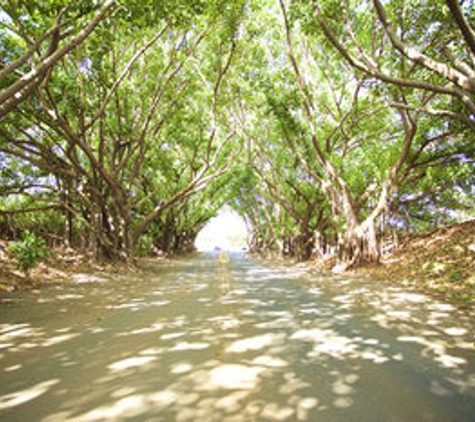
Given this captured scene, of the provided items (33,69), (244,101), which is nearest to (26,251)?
(33,69)

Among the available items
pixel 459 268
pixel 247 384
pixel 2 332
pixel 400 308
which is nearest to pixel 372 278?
pixel 459 268

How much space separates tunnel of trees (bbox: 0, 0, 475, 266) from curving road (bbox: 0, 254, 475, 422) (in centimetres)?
401

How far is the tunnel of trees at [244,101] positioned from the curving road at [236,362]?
401cm

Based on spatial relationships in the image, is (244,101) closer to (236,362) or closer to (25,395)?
(236,362)

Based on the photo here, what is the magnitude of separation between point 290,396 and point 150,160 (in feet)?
58.6

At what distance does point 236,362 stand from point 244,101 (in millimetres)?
16941

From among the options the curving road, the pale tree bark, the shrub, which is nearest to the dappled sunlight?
the curving road

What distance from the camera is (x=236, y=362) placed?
12.0 feet

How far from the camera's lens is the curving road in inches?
107

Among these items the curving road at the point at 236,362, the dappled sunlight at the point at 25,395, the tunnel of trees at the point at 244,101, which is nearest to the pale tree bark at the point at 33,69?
the tunnel of trees at the point at 244,101

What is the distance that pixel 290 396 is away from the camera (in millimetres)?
2928

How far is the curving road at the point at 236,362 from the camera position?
273cm

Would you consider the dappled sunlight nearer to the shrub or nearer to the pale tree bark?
the pale tree bark

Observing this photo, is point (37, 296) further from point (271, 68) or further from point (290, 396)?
point (271, 68)
